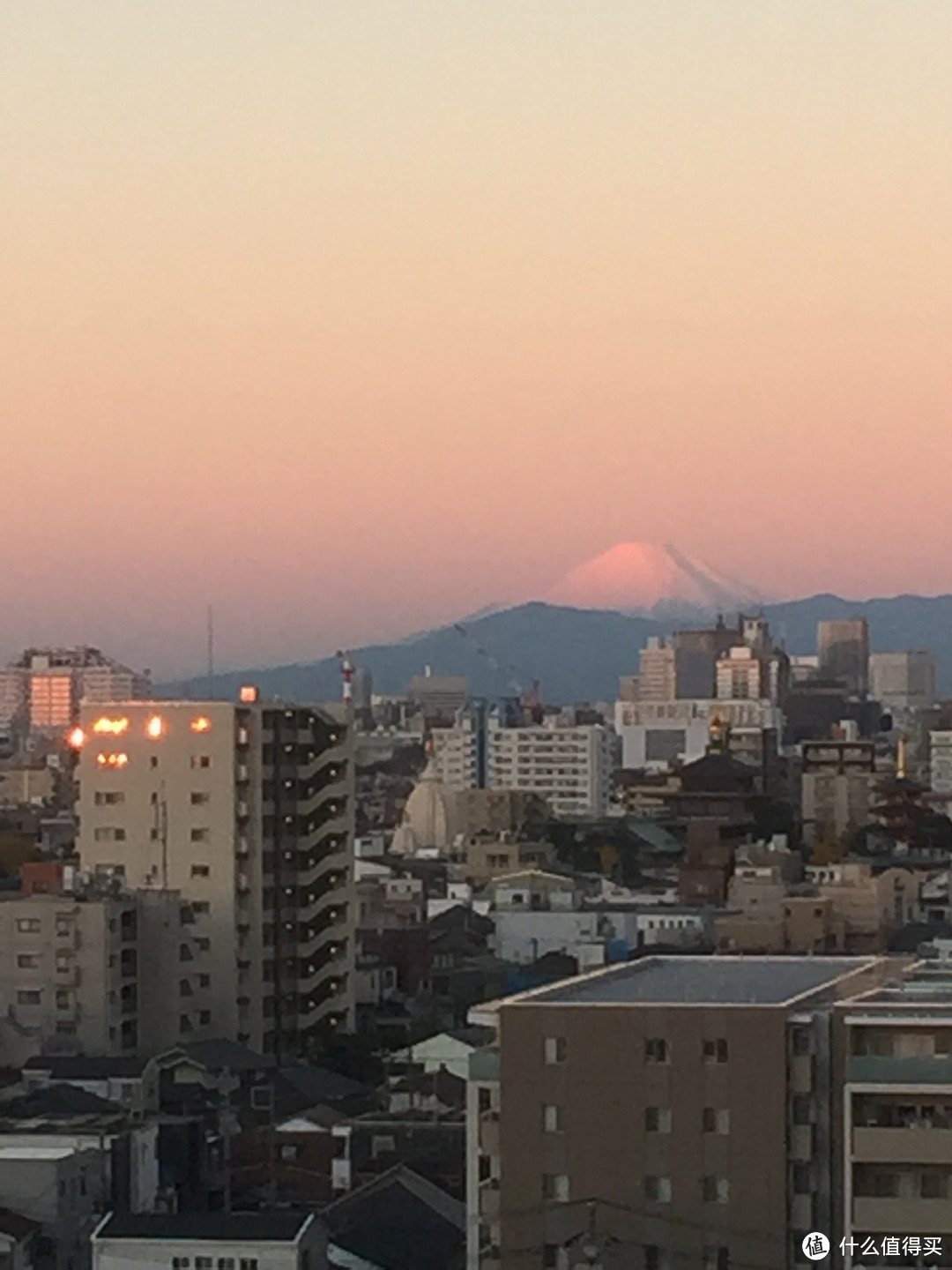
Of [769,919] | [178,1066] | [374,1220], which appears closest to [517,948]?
[769,919]

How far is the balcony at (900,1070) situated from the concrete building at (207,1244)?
2.88m

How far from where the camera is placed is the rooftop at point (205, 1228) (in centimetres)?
1306

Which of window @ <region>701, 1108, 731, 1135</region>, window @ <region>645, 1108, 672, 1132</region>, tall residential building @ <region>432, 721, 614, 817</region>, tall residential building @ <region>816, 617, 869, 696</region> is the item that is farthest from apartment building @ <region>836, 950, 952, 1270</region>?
tall residential building @ <region>816, 617, 869, 696</region>

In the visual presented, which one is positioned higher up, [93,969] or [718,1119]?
[718,1119]

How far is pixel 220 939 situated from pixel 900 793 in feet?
91.4

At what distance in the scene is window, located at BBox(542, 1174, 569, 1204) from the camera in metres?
11.1

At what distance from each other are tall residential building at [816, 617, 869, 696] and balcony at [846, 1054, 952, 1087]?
306ft

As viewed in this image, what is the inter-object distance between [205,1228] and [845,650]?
9515cm

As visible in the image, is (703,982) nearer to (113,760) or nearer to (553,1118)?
(553,1118)

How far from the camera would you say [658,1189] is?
11000 millimetres

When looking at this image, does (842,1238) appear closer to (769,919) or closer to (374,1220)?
(374,1220)

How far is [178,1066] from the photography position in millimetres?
19562

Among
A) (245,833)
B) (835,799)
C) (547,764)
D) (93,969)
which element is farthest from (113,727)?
(547,764)

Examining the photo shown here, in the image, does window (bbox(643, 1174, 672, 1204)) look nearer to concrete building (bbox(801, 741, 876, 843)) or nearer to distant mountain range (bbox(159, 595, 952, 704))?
concrete building (bbox(801, 741, 876, 843))
